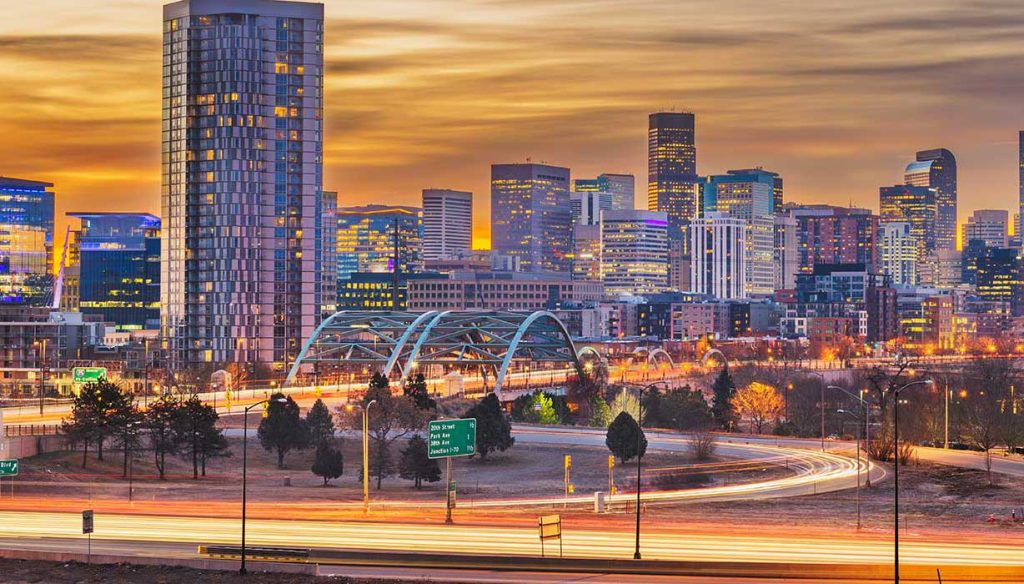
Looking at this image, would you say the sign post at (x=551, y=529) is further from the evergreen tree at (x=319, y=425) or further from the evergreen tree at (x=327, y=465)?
the evergreen tree at (x=319, y=425)

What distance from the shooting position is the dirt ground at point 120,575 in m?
67.4

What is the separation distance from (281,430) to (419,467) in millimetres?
20873

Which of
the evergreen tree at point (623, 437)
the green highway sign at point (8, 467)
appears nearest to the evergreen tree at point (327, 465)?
the evergreen tree at point (623, 437)

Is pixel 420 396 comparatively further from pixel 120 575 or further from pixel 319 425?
pixel 120 575

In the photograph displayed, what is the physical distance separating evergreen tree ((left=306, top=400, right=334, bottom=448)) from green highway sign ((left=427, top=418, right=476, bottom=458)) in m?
40.4

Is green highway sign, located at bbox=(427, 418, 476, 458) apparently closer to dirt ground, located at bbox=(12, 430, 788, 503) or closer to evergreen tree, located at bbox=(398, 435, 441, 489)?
dirt ground, located at bbox=(12, 430, 788, 503)

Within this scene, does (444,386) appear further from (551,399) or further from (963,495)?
(963,495)

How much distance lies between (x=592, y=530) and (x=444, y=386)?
4698 inches

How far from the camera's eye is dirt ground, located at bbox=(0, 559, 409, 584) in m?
67.4

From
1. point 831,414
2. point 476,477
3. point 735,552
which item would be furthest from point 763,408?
point 735,552

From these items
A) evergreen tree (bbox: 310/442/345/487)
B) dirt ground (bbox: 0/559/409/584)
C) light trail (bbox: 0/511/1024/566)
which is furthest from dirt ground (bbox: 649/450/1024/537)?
evergreen tree (bbox: 310/442/345/487)

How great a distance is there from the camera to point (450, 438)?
90812 mm

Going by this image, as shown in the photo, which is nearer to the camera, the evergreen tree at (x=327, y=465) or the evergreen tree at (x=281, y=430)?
the evergreen tree at (x=327, y=465)

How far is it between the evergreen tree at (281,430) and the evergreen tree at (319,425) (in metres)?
2.45
